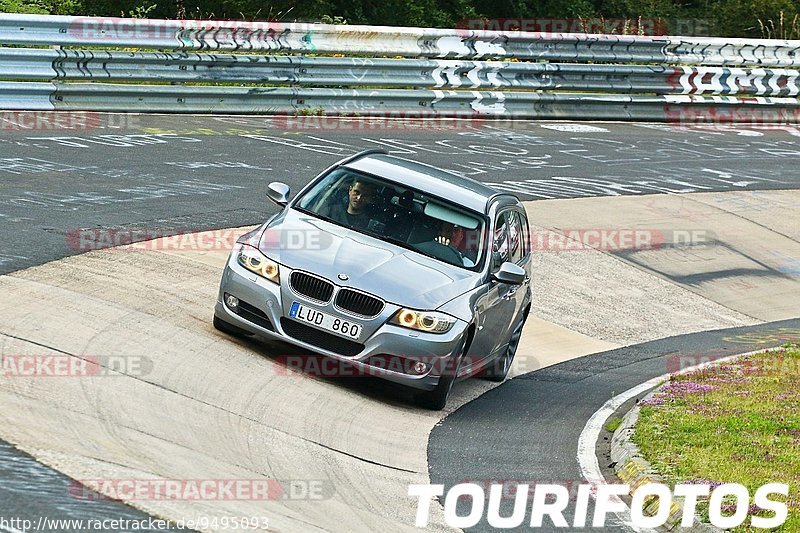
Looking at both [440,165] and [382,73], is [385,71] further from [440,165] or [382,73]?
[440,165]

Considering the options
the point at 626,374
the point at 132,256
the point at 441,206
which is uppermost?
the point at 441,206

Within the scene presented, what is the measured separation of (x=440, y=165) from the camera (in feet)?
65.6

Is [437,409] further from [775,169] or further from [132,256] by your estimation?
[775,169]

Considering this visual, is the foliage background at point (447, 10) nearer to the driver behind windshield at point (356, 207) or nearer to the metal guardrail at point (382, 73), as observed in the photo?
the metal guardrail at point (382, 73)

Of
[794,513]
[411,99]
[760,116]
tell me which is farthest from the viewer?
[760,116]

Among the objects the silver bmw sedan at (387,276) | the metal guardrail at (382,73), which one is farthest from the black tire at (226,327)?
the metal guardrail at (382,73)

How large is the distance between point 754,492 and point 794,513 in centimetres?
41

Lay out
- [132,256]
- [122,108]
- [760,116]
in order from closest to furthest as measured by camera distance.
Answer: [132,256] → [122,108] → [760,116]

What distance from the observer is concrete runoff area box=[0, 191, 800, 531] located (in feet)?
24.5

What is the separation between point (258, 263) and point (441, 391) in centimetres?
176

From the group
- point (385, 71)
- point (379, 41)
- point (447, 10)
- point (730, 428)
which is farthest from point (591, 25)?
point (730, 428)

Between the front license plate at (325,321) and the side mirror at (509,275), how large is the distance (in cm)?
151

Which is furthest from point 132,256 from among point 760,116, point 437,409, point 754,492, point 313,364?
point 760,116

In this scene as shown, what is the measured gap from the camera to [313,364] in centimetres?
1045
